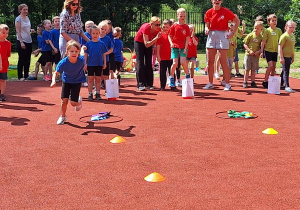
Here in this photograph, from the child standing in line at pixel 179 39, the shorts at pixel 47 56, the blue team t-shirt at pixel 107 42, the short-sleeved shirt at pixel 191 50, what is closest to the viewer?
the blue team t-shirt at pixel 107 42

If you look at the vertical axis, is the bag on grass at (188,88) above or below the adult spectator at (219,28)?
below

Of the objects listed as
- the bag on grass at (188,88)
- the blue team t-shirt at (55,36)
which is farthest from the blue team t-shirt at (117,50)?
the bag on grass at (188,88)

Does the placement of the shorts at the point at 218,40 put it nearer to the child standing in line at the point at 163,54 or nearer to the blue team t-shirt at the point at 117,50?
the child standing in line at the point at 163,54

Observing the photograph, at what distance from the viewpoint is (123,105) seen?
9680 mm

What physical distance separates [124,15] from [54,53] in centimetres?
1555

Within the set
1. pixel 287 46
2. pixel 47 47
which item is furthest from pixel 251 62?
pixel 47 47

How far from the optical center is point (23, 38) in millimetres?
13812

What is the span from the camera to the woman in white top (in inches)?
532

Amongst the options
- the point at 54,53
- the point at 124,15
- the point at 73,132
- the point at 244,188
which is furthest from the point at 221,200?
the point at 124,15

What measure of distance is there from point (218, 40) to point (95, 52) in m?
3.26

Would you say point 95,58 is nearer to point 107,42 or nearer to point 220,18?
point 107,42

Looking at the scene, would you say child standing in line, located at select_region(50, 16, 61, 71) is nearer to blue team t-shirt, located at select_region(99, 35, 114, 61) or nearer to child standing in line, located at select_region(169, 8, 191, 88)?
blue team t-shirt, located at select_region(99, 35, 114, 61)

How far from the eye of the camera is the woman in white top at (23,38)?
13.5 m

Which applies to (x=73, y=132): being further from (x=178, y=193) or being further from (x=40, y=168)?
(x=178, y=193)
